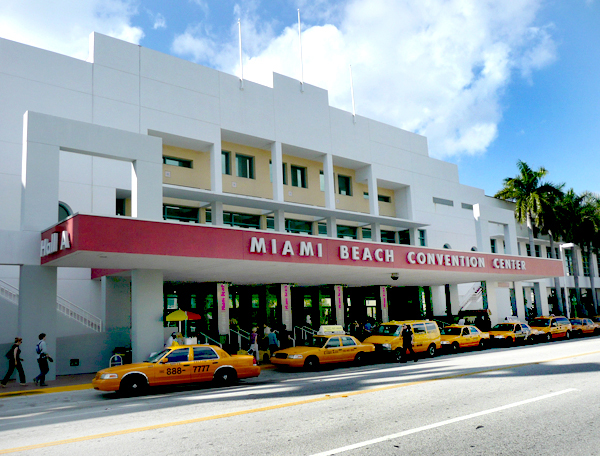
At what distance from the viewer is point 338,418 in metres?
9.08

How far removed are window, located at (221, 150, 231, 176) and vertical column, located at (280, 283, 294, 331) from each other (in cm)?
766

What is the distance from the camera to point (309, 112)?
3319 cm

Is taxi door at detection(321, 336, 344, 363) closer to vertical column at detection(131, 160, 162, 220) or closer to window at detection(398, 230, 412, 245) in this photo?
vertical column at detection(131, 160, 162, 220)

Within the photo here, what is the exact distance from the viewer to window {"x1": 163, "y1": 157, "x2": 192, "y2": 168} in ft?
93.9

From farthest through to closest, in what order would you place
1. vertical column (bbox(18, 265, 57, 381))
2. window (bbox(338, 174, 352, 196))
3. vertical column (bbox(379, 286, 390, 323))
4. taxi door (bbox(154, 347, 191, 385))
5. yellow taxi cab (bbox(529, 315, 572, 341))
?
window (bbox(338, 174, 352, 196)) → vertical column (bbox(379, 286, 390, 323)) → yellow taxi cab (bbox(529, 315, 572, 341)) → vertical column (bbox(18, 265, 57, 381)) → taxi door (bbox(154, 347, 191, 385))

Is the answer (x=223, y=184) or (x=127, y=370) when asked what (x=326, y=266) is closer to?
(x=223, y=184)

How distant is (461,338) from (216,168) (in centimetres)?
1560

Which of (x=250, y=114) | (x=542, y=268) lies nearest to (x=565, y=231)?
(x=542, y=268)

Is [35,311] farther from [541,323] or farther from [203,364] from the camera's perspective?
[541,323]

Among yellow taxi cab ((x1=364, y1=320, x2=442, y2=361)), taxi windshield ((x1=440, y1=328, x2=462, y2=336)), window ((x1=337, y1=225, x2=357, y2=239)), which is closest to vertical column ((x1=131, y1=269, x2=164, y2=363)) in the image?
yellow taxi cab ((x1=364, y1=320, x2=442, y2=361))

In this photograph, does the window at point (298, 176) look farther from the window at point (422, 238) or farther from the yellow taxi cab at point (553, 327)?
the yellow taxi cab at point (553, 327)

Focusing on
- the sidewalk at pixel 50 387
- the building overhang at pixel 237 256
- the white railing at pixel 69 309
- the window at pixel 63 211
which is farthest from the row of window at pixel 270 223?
the sidewalk at pixel 50 387

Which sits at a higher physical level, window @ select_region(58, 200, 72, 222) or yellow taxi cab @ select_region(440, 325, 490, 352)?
window @ select_region(58, 200, 72, 222)

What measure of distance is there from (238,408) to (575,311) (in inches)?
2133
